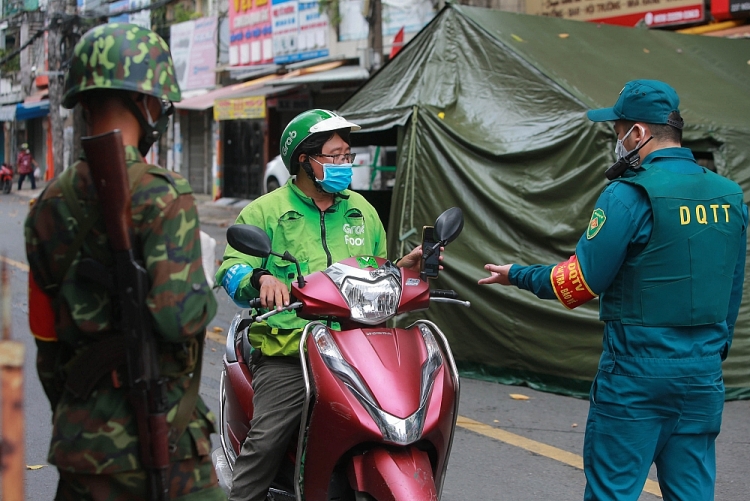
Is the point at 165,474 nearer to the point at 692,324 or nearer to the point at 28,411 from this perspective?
the point at 692,324

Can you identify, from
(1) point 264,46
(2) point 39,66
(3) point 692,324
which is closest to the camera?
(3) point 692,324

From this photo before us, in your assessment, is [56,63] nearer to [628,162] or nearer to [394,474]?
[628,162]

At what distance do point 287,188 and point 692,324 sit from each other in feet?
5.53

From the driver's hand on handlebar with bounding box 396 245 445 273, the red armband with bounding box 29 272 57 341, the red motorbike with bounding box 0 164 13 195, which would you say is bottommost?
the red motorbike with bounding box 0 164 13 195

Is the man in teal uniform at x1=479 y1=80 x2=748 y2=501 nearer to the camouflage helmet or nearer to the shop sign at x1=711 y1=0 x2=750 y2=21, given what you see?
the camouflage helmet

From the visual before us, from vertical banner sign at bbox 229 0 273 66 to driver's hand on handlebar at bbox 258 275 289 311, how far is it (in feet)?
67.1

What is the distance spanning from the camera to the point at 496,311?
703cm

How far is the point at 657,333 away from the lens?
3.14m

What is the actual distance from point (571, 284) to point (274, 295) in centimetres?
107

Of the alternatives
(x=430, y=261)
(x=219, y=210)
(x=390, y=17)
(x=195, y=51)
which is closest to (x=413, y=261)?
(x=430, y=261)

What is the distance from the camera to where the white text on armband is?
10.3 ft

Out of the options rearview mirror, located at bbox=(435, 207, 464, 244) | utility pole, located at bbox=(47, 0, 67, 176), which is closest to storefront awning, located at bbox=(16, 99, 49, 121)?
utility pole, located at bbox=(47, 0, 67, 176)

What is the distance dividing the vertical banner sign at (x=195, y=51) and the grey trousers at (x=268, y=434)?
23559 millimetres

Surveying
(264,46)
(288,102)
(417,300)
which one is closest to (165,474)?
(417,300)
